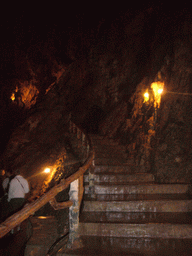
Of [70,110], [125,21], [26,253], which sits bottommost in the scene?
[26,253]

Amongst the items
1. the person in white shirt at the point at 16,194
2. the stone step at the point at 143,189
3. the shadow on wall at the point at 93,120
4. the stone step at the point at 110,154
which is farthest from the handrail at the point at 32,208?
the shadow on wall at the point at 93,120

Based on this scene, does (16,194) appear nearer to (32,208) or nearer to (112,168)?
(32,208)

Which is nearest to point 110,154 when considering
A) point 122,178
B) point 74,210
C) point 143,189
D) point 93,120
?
point 122,178

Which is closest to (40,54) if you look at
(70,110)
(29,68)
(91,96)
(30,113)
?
(29,68)

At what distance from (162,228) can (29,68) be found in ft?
30.5

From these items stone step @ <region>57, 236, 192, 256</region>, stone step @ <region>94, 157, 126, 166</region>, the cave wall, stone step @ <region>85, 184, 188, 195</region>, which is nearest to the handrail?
stone step @ <region>57, 236, 192, 256</region>

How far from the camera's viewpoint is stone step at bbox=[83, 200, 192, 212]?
13.4ft

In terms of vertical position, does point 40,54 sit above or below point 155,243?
above

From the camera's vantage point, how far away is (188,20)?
6.27 metres

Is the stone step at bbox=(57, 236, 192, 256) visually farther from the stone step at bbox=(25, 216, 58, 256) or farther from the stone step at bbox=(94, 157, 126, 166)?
the stone step at bbox=(94, 157, 126, 166)

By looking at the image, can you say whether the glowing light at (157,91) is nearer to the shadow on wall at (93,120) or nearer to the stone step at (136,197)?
the stone step at (136,197)

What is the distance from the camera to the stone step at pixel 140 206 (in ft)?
13.4

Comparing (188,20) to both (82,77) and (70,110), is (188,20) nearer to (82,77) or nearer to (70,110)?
(82,77)

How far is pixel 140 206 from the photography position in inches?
163
